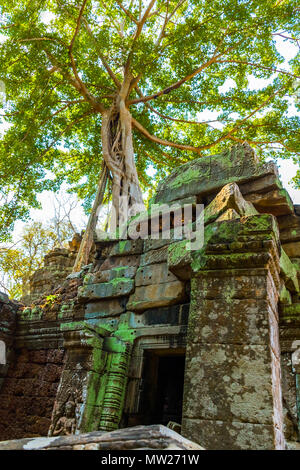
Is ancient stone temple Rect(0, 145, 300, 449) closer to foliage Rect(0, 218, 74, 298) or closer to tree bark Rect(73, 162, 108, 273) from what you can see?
tree bark Rect(73, 162, 108, 273)

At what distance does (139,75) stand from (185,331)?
9752mm

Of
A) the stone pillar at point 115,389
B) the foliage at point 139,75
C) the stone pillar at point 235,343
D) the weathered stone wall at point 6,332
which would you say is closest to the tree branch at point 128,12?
the foliage at point 139,75

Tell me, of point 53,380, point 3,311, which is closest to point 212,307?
point 53,380

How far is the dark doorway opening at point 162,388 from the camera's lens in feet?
12.5

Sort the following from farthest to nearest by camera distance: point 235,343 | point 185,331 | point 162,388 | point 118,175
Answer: point 118,175 → point 162,388 → point 185,331 → point 235,343

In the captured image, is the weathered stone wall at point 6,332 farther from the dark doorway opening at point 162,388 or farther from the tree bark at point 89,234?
the tree bark at point 89,234

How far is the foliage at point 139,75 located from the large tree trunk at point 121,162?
2.73ft

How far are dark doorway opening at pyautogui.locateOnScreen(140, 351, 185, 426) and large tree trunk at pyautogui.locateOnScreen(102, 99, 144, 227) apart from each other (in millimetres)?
5190

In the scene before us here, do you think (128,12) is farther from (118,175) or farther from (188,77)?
(118,175)

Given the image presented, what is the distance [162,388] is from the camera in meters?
4.24

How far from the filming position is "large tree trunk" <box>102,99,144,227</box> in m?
9.72

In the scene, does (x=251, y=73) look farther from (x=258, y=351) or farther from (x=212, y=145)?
(x=258, y=351)

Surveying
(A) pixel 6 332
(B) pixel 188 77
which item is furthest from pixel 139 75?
(A) pixel 6 332

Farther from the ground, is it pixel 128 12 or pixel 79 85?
pixel 128 12
